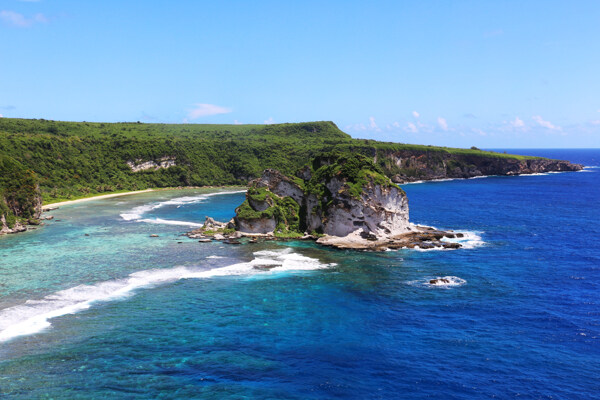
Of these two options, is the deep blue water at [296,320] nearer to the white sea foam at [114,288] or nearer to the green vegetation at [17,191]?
the white sea foam at [114,288]

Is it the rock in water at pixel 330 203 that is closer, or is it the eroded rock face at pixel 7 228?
the rock in water at pixel 330 203

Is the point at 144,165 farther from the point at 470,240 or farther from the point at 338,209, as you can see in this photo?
the point at 470,240

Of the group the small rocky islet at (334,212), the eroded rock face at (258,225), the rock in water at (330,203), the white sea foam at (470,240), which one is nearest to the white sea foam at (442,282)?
the small rocky islet at (334,212)

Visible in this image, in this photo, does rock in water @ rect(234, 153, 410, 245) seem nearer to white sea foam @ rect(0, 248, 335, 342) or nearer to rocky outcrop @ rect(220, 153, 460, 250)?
rocky outcrop @ rect(220, 153, 460, 250)

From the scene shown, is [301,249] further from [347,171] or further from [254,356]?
[254,356]

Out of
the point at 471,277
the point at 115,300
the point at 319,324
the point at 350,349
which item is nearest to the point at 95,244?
the point at 115,300
